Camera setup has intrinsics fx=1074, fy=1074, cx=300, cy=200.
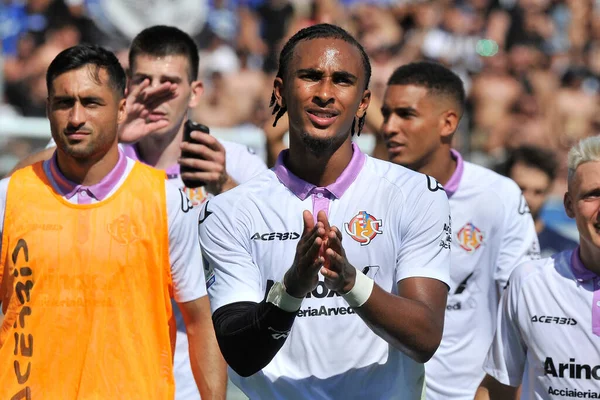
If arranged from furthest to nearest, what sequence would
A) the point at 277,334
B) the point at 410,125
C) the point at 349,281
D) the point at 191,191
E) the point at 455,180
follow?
the point at 410,125 < the point at 455,180 < the point at 191,191 < the point at 277,334 < the point at 349,281

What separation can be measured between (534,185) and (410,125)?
5.80 ft

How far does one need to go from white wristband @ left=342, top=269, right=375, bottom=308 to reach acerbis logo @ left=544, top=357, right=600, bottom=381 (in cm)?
140

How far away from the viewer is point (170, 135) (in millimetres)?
6336

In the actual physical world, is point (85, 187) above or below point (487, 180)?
below

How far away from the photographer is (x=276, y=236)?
412 cm

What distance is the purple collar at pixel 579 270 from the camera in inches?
186

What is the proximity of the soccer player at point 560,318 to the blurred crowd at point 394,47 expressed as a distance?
23.3 ft

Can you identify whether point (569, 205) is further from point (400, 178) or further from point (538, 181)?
point (538, 181)

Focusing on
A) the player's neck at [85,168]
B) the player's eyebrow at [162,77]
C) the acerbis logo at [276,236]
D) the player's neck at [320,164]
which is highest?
the player's eyebrow at [162,77]

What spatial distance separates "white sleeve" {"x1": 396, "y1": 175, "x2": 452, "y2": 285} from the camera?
3.98 meters

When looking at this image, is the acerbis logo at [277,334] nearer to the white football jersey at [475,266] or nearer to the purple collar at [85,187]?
the purple collar at [85,187]

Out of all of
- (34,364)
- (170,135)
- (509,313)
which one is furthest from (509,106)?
(34,364)

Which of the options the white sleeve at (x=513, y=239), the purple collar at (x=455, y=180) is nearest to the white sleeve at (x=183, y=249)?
the purple collar at (x=455, y=180)

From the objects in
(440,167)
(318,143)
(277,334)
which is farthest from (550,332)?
(440,167)
